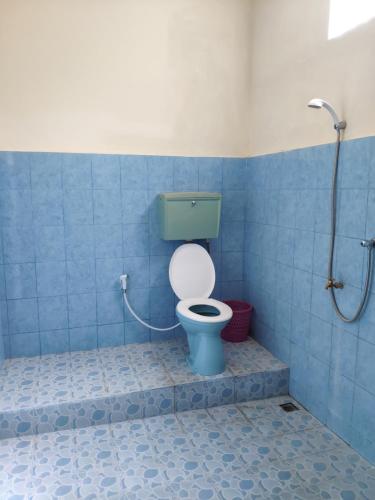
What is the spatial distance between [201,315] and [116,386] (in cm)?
69

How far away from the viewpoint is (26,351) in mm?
2727

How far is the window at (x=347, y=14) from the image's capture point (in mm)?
1779

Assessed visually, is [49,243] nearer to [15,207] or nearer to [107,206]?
[15,207]

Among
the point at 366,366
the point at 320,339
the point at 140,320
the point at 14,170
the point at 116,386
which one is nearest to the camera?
the point at 366,366

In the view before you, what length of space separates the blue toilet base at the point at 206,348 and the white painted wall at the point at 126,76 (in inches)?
51.1

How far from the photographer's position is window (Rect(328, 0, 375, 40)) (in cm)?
178

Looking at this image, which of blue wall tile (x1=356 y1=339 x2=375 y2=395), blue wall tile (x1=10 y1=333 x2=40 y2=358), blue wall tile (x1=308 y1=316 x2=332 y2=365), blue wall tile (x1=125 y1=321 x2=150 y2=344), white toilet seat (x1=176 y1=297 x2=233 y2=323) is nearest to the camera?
blue wall tile (x1=356 y1=339 x2=375 y2=395)

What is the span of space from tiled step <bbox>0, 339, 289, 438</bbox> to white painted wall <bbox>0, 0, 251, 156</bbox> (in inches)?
57.5

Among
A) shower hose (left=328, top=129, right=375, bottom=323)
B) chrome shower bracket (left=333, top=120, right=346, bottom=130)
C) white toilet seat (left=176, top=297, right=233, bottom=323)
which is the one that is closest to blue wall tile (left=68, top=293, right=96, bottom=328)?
white toilet seat (left=176, top=297, right=233, bottom=323)

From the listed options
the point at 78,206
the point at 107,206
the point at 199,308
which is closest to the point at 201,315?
the point at 199,308

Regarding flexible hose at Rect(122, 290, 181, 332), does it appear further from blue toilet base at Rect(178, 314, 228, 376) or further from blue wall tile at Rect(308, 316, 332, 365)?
blue wall tile at Rect(308, 316, 332, 365)

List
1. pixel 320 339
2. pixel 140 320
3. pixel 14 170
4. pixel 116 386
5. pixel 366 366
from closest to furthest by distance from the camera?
pixel 366 366
pixel 320 339
pixel 116 386
pixel 14 170
pixel 140 320

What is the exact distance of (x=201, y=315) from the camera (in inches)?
101

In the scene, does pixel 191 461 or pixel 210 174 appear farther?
pixel 210 174
